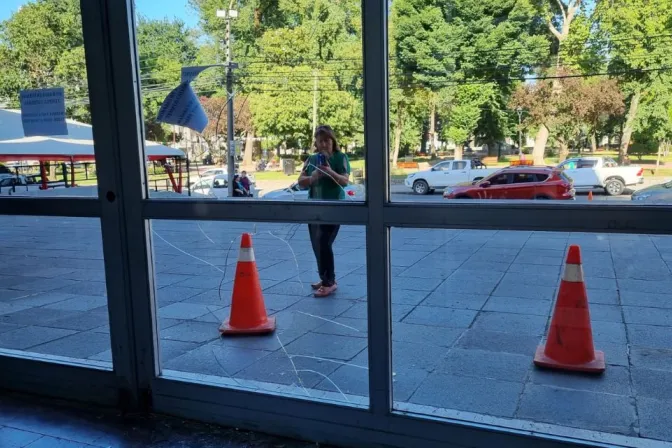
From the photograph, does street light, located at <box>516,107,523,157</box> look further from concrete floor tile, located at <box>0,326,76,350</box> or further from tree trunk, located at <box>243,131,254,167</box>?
concrete floor tile, located at <box>0,326,76,350</box>

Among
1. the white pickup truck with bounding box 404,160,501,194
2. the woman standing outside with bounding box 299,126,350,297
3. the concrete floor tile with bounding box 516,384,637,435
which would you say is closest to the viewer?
the white pickup truck with bounding box 404,160,501,194

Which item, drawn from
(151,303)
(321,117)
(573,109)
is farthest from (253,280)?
(573,109)

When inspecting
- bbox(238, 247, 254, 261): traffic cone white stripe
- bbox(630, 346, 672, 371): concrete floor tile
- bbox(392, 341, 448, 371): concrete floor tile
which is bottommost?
bbox(630, 346, 672, 371): concrete floor tile

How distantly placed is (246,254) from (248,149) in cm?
141

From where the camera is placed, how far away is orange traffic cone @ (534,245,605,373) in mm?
3061

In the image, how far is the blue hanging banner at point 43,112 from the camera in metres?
2.59

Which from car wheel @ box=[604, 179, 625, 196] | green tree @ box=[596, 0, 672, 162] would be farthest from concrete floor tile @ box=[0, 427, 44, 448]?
green tree @ box=[596, 0, 672, 162]

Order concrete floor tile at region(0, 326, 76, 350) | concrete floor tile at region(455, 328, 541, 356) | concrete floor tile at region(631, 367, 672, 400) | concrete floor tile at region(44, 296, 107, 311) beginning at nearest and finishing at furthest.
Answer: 1. concrete floor tile at region(631, 367, 672, 400)
2. concrete floor tile at region(455, 328, 541, 356)
3. concrete floor tile at region(0, 326, 76, 350)
4. concrete floor tile at region(44, 296, 107, 311)

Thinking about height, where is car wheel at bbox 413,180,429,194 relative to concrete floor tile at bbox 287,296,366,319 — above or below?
above

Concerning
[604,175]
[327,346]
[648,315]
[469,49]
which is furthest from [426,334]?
[469,49]

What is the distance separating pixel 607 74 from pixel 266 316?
2.81 meters

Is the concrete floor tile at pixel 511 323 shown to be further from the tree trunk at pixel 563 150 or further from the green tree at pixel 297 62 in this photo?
the green tree at pixel 297 62

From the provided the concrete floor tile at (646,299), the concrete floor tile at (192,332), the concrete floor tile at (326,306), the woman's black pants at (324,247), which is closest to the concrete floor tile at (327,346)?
the concrete floor tile at (326,306)

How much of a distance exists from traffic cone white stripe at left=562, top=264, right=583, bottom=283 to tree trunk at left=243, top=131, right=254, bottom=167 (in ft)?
6.31
